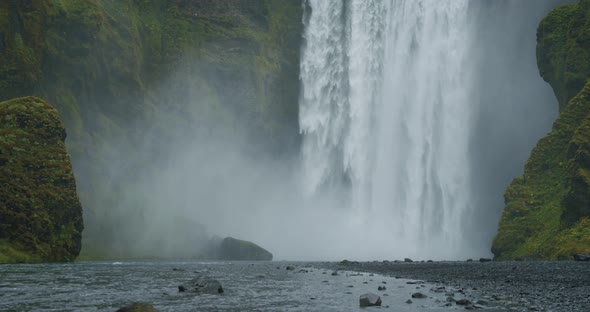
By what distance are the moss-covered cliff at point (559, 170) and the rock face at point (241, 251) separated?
23158 millimetres

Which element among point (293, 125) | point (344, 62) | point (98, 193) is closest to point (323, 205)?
point (293, 125)

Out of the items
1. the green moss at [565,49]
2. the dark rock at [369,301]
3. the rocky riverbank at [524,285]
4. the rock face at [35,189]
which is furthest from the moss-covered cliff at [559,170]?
the rock face at [35,189]

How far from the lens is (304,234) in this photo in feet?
235

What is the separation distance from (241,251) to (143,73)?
1199 inches

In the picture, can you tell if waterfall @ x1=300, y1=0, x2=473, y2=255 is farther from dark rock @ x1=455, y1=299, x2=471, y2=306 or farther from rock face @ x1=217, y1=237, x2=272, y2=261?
dark rock @ x1=455, y1=299, x2=471, y2=306

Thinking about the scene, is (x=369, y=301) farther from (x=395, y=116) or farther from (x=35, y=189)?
(x=395, y=116)

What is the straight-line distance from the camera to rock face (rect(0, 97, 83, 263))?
136ft

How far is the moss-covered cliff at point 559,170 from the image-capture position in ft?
130

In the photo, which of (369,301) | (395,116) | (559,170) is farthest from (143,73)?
(369,301)

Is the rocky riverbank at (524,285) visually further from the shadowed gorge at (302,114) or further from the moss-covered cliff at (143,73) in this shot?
the moss-covered cliff at (143,73)

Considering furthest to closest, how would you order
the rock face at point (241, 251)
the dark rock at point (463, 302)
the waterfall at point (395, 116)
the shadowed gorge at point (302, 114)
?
the waterfall at point (395, 116), the shadowed gorge at point (302, 114), the rock face at point (241, 251), the dark rock at point (463, 302)

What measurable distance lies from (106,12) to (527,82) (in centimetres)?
5218

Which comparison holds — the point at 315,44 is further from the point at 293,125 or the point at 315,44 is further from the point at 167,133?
the point at 167,133

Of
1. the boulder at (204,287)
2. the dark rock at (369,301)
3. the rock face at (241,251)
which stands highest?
the rock face at (241,251)
